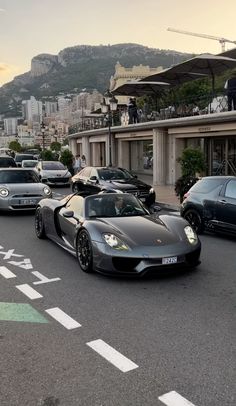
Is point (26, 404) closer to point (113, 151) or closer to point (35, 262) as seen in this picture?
point (35, 262)

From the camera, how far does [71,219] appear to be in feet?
25.2

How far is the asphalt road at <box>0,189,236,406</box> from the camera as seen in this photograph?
3.38m

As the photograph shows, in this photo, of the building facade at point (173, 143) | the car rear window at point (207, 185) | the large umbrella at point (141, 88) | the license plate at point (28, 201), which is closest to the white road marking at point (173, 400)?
the car rear window at point (207, 185)

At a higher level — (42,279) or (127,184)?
(127,184)

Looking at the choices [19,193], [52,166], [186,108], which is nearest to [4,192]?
[19,193]

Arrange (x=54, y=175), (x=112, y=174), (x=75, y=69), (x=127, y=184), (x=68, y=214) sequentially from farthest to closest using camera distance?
(x=75, y=69) → (x=54, y=175) → (x=112, y=174) → (x=127, y=184) → (x=68, y=214)

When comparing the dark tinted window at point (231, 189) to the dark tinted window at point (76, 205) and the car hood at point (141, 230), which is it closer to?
the car hood at point (141, 230)

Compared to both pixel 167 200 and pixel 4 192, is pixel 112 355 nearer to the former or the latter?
pixel 4 192

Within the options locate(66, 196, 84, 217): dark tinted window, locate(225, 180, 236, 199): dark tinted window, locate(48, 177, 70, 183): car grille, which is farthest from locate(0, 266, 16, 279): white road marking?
locate(48, 177, 70, 183): car grille

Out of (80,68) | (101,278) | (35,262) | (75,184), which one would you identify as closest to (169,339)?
(101,278)

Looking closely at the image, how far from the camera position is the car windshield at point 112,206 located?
745 centimetres

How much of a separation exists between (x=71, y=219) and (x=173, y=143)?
17214 millimetres

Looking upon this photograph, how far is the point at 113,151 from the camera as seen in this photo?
33.8m

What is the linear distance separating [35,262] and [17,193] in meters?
5.73
